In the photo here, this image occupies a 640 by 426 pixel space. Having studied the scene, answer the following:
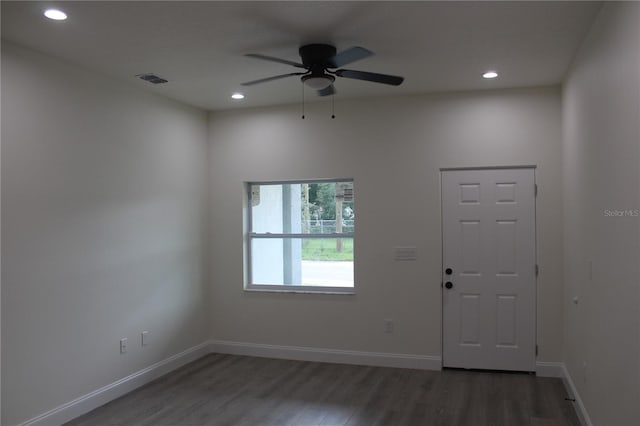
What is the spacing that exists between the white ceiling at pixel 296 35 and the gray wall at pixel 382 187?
526 millimetres

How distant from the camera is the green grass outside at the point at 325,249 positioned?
5230 mm

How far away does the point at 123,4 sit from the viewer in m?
2.76

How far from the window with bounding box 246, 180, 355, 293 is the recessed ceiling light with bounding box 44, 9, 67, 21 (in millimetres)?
2911

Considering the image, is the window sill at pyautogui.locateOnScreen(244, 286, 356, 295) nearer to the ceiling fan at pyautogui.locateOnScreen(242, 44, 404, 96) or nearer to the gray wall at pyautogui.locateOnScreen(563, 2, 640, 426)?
the gray wall at pyautogui.locateOnScreen(563, 2, 640, 426)

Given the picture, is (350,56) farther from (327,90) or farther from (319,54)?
(327,90)

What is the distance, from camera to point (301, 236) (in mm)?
5402

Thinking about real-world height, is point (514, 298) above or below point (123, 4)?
below

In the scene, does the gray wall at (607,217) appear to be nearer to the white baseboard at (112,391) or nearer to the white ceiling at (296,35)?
the white ceiling at (296,35)

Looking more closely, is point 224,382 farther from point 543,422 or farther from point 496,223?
point 496,223

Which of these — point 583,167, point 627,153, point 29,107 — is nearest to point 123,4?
point 29,107

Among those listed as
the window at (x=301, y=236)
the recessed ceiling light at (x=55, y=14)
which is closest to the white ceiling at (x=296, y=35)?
the recessed ceiling light at (x=55, y=14)

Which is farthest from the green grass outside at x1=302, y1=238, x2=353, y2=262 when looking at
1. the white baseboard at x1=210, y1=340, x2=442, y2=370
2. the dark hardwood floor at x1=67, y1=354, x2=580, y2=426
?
the dark hardwood floor at x1=67, y1=354, x2=580, y2=426

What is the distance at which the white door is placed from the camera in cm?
465

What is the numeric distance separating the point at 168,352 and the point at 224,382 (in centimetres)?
75
